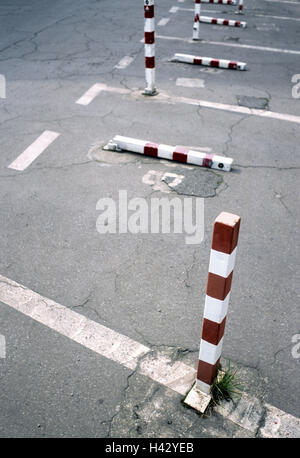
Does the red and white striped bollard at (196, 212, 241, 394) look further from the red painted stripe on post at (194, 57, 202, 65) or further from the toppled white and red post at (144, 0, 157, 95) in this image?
the red painted stripe on post at (194, 57, 202, 65)

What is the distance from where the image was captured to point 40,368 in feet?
9.80

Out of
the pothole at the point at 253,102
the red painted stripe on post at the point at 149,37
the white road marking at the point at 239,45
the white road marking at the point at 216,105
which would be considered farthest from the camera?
the white road marking at the point at 239,45

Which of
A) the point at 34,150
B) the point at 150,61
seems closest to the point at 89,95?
the point at 150,61

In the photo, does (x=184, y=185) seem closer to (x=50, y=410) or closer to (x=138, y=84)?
(x=50, y=410)

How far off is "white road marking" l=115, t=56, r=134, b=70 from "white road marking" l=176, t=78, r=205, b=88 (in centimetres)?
131

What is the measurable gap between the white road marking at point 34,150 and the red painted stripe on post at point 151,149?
4.79 ft

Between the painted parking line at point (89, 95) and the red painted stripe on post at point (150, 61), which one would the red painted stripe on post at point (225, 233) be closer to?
the red painted stripe on post at point (150, 61)

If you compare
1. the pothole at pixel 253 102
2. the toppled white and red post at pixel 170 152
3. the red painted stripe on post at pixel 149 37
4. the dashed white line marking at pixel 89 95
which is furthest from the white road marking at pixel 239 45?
the toppled white and red post at pixel 170 152

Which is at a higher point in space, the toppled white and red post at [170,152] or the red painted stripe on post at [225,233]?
the red painted stripe on post at [225,233]

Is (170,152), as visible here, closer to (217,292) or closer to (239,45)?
(217,292)

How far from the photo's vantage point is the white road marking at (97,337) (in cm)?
294

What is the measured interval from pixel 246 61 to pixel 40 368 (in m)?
8.03

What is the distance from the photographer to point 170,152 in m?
5.32
